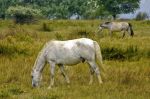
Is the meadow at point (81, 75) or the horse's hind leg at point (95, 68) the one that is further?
the horse's hind leg at point (95, 68)

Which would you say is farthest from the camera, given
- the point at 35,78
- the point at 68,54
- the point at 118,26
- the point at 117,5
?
the point at 117,5

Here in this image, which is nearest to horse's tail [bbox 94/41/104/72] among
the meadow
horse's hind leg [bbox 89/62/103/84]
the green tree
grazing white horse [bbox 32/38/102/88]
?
grazing white horse [bbox 32/38/102/88]

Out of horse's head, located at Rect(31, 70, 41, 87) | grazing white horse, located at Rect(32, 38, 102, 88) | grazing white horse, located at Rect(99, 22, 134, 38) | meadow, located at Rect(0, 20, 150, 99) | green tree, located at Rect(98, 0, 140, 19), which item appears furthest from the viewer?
green tree, located at Rect(98, 0, 140, 19)

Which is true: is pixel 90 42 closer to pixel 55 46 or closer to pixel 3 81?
pixel 55 46

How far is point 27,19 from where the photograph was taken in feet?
204

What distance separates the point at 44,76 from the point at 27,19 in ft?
144

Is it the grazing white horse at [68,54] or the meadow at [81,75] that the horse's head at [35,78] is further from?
the meadow at [81,75]

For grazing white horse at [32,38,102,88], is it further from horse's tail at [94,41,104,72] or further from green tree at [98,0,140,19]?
green tree at [98,0,140,19]

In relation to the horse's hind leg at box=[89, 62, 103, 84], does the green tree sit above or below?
below

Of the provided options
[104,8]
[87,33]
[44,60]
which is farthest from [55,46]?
[104,8]

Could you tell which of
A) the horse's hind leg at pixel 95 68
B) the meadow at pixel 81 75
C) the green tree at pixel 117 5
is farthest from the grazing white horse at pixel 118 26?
the green tree at pixel 117 5

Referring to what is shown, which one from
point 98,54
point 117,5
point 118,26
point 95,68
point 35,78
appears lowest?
point 117,5

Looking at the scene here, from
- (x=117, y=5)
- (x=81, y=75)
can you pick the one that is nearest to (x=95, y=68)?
(x=81, y=75)

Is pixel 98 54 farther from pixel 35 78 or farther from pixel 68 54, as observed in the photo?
pixel 35 78
